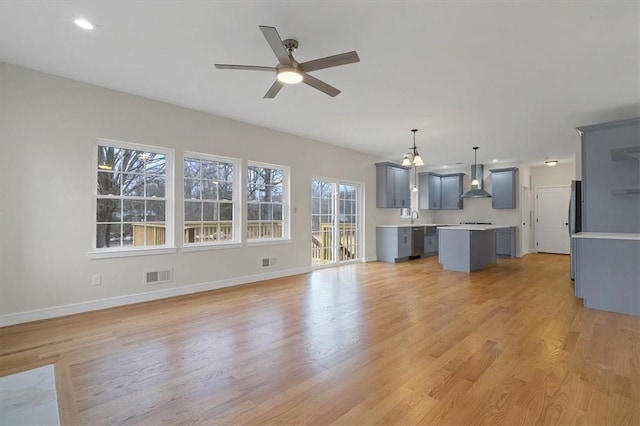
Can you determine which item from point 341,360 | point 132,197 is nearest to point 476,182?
point 341,360

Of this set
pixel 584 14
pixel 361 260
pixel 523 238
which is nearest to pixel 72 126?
pixel 584 14

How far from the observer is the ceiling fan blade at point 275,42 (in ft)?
6.76

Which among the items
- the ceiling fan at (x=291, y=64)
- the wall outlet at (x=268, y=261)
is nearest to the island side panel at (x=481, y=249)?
the wall outlet at (x=268, y=261)

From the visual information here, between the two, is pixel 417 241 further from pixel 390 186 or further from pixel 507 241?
pixel 507 241

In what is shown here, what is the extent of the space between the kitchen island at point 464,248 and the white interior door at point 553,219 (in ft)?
12.4

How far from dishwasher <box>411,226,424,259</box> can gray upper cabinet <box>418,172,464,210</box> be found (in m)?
1.47

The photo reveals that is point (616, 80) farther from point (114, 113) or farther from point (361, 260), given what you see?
point (114, 113)

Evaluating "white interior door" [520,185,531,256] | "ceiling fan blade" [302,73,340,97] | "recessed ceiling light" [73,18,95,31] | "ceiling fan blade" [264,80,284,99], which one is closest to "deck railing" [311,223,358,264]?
"ceiling fan blade" [264,80,284,99]

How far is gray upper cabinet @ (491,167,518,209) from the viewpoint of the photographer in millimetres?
8297

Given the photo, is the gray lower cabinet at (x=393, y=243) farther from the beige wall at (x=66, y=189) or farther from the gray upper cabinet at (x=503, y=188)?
the beige wall at (x=66, y=189)

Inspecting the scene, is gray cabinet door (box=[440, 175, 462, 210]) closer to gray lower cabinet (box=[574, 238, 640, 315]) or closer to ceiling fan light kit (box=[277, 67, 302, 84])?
gray lower cabinet (box=[574, 238, 640, 315])

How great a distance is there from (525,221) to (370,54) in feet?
26.6

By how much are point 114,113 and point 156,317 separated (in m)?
2.61

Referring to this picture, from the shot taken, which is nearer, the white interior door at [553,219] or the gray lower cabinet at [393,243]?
the gray lower cabinet at [393,243]
